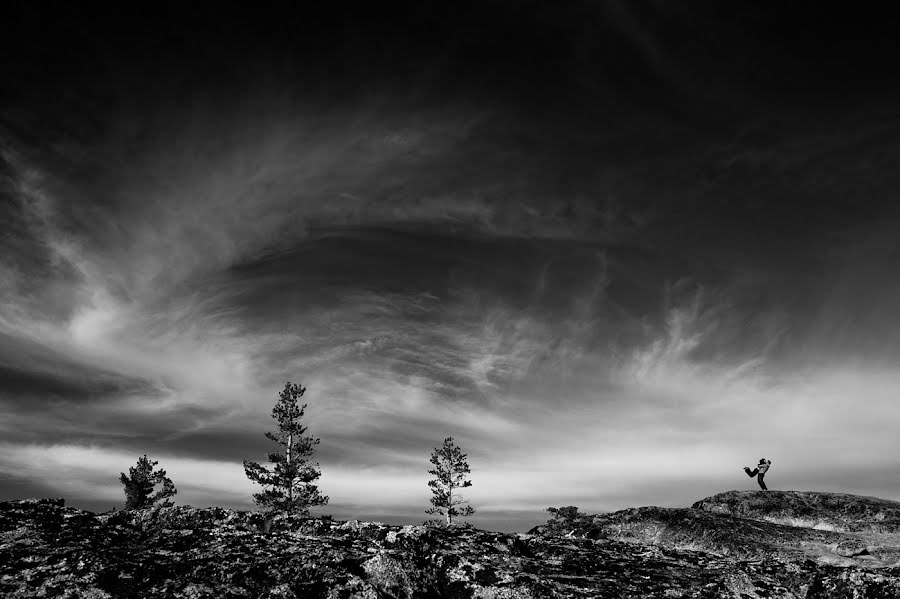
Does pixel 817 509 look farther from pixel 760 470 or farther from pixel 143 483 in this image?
pixel 143 483

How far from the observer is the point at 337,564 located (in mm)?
6113

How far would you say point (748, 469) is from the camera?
37375mm

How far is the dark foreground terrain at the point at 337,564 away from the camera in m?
5.45

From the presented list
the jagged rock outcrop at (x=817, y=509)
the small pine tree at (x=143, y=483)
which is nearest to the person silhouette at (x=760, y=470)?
the jagged rock outcrop at (x=817, y=509)

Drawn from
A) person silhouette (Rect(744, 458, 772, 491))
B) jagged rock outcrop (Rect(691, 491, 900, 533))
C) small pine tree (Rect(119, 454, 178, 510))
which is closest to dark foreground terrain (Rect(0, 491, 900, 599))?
jagged rock outcrop (Rect(691, 491, 900, 533))

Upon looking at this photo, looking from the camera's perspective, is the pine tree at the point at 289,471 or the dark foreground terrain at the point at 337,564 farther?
the pine tree at the point at 289,471

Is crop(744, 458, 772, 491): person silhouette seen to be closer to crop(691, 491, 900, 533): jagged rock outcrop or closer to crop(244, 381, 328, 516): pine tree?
crop(691, 491, 900, 533): jagged rock outcrop

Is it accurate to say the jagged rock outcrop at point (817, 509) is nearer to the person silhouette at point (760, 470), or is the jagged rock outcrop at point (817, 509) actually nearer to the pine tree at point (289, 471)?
the person silhouette at point (760, 470)

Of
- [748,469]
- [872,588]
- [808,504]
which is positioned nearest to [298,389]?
[748,469]

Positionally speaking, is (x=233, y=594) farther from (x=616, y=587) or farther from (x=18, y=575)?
(x=616, y=587)

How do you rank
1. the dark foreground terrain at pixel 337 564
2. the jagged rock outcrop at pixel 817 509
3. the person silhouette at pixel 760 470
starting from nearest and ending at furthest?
the dark foreground terrain at pixel 337 564 < the jagged rock outcrop at pixel 817 509 < the person silhouette at pixel 760 470

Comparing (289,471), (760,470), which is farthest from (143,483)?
(760,470)

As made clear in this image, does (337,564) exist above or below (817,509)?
above

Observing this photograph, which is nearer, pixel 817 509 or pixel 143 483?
pixel 817 509
